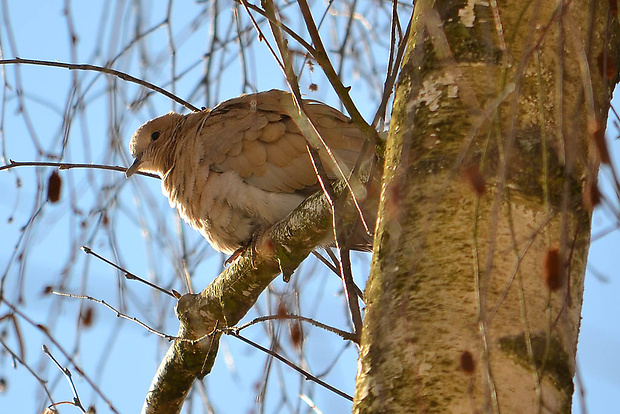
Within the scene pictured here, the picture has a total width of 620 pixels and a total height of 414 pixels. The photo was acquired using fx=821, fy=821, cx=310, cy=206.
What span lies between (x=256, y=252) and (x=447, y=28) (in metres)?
1.40

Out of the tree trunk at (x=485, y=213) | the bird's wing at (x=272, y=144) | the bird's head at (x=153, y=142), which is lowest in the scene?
the tree trunk at (x=485, y=213)

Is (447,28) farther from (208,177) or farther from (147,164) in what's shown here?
(147,164)

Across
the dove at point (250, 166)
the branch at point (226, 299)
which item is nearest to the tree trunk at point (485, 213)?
the branch at point (226, 299)

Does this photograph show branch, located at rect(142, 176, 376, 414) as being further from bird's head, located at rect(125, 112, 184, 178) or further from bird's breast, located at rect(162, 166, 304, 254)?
bird's head, located at rect(125, 112, 184, 178)

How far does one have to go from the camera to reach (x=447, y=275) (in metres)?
1.25

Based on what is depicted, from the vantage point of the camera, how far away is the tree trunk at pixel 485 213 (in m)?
1.16

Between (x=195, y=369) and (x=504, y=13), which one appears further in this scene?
(x=195, y=369)

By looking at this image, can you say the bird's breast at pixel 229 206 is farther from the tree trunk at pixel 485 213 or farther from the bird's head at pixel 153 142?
the tree trunk at pixel 485 213

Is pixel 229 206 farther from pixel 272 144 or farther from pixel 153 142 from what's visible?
pixel 153 142

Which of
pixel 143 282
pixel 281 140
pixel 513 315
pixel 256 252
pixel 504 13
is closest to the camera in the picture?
pixel 513 315

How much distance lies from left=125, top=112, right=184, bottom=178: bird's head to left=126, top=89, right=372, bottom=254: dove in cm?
61

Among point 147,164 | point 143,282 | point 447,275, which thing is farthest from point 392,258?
point 147,164

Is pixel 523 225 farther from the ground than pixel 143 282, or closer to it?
closer to it

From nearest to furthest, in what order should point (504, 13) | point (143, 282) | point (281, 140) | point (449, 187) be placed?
point (449, 187) → point (504, 13) → point (143, 282) → point (281, 140)
